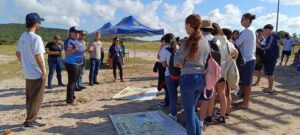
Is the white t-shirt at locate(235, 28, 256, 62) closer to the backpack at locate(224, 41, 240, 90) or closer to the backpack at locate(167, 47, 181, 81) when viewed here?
the backpack at locate(224, 41, 240, 90)

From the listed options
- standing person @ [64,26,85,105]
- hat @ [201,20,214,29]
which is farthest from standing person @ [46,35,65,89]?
hat @ [201,20,214,29]

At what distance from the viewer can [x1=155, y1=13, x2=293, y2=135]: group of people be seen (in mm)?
3947

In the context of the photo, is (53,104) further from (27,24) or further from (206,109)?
(206,109)

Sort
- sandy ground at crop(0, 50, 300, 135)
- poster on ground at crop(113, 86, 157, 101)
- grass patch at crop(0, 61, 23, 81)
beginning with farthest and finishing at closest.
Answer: grass patch at crop(0, 61, 23, 81), poster on ground at crop(113, 86, 157, 101), sandy ground at crop(0, 50, 300, 135)

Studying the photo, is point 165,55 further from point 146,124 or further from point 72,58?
point 72,58

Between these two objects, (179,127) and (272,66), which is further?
(272,66)

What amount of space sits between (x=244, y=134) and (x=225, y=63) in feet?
4.01

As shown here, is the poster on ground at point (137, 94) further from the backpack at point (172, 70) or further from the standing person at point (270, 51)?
the standing person at point (270, 51)

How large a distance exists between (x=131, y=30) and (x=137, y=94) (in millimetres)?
9136

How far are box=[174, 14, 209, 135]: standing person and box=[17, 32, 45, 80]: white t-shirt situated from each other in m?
2.51

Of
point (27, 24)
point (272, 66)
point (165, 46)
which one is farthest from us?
point (272, 66)

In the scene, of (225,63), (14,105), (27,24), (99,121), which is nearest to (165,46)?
(225,63)

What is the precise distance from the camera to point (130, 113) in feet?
21.2

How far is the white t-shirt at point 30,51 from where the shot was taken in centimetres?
520
